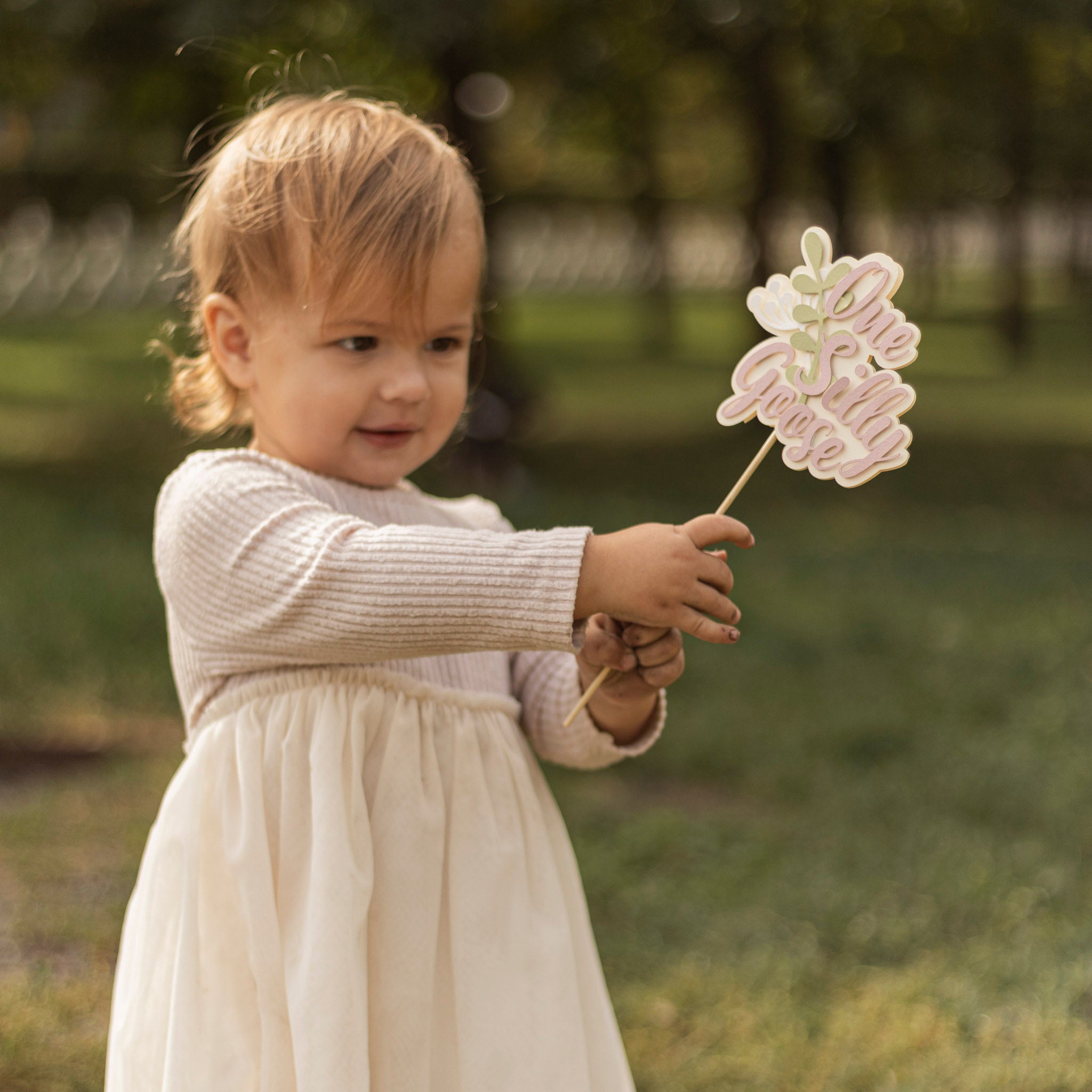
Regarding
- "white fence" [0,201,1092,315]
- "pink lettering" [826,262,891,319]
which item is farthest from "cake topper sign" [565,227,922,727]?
"white fence" [0,201,1092,315]

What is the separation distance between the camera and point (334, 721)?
1.60 meters

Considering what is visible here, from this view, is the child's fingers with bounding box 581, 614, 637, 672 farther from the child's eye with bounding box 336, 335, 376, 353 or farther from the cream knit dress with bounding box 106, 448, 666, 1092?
the child's eye with bounding box 336, 335, 376, 353

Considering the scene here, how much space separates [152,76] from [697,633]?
856cm

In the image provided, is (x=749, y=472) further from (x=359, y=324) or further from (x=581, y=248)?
(x=581, y=248)

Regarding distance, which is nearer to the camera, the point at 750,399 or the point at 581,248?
the point at 750,399

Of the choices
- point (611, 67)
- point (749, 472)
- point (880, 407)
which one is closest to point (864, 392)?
point (880, 407)

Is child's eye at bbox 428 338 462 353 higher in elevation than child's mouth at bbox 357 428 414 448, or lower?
higher

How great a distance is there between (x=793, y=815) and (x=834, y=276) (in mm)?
2763

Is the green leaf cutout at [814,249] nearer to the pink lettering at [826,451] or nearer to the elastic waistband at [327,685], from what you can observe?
the pink lettering at [826,451]

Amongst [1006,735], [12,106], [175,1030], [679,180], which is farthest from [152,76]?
[679,180]

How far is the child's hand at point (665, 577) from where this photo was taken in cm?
136

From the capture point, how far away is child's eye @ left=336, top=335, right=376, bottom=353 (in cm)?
161

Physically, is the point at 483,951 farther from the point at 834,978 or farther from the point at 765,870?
the point at 765,870

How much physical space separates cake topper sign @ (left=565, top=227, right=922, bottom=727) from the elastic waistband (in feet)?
1.46
